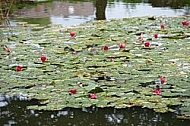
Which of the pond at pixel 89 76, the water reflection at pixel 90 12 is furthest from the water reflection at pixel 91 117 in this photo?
the water reflection at pixel 90 12

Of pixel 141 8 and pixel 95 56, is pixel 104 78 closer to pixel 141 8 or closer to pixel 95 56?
pixel 95 56

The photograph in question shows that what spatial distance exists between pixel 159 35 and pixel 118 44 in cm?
103

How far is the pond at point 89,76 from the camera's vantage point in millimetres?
3506

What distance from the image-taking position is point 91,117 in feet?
11.5

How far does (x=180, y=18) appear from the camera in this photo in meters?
8.59

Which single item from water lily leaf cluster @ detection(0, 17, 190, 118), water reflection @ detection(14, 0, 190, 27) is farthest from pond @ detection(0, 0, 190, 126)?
water reflection @ detection(14, 0, 190, 27)

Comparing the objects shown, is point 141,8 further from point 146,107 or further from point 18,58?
point 146,107

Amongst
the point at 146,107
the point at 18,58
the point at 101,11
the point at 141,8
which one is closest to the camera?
the point at 146,107

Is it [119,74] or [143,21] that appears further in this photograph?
[143,21]

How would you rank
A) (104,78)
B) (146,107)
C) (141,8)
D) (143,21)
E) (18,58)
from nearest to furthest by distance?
(146,107), (104,78), (18,58), (143,21), (141,8)

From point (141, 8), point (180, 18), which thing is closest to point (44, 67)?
point (180, 18)

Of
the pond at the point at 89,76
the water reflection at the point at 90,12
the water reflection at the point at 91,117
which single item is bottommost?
the water reflection at the point at 91,117

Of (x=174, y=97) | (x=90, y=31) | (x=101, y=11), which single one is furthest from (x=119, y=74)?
(x=101, y=11)

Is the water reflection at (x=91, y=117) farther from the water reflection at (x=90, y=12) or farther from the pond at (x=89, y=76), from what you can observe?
the water reflection at (x=90, y=12)
